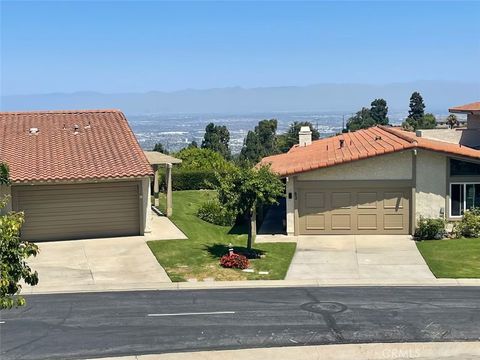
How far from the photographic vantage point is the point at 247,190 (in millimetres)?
23016

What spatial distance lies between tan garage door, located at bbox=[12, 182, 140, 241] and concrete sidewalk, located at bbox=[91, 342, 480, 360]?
13.6m

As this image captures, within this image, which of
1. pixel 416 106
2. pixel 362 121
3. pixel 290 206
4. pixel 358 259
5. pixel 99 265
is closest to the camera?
pixel 99 265

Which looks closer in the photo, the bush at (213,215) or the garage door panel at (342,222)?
the garage door panel at (342,222)

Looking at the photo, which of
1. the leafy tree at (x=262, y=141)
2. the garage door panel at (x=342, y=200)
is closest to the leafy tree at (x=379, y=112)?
the leafy tree at (x=262, y=141)

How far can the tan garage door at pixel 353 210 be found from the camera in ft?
92.9

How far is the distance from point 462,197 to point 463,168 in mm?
1247

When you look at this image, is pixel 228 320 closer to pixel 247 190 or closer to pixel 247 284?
pixel 247 284

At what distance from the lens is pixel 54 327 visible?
51.0 ft

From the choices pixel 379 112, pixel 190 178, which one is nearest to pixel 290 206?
pixel 190 178

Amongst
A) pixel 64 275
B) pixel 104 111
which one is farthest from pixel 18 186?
pixel 104 111

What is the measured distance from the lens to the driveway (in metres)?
21.4

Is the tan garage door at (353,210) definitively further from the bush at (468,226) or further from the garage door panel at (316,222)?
the bush at (468,226)

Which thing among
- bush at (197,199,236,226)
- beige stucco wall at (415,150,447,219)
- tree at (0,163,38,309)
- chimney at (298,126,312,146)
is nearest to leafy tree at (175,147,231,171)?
chimney at (298,126,312,146)

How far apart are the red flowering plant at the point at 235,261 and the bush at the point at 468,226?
404 inches
